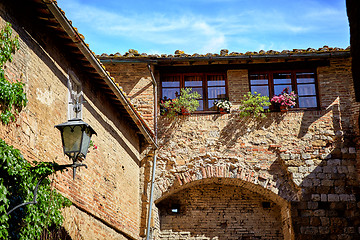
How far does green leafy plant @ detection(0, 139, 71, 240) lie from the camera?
5492 mm

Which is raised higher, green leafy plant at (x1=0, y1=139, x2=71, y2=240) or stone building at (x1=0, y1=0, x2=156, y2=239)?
stone building at (x1=0, y1=0, x2=156, y2=239)

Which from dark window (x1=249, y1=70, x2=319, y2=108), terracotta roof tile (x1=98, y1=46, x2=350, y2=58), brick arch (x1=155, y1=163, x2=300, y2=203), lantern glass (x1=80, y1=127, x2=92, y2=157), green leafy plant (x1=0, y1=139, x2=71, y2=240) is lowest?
green leafy plant (x1=0, y1=139, x2=71, y2=240)

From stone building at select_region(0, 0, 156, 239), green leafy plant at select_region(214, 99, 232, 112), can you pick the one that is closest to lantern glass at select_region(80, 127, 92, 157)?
stone building at select_region(0, 0, 156, 239)

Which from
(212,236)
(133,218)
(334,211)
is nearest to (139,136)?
(133,218)

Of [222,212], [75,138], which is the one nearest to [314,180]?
[222,212]

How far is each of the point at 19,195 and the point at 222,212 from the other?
27.7 feet

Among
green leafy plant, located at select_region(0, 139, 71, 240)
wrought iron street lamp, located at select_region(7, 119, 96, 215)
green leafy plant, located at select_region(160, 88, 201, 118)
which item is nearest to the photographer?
wrought iron street lamp, located at select_region(7, 119, 96, 215)

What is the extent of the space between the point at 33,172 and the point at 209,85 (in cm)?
837

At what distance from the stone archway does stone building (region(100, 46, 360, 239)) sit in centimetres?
3

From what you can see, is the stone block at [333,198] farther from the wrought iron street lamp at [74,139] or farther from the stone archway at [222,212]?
the wrought iron street lamp at [74,139]

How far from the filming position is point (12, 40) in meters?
A: 6.38

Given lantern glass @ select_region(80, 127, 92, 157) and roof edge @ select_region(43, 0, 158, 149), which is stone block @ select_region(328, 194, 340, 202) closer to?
roof edge @ select_region(43, 0, 158, 149)

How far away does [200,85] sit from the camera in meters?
13.7

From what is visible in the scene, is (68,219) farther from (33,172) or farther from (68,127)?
(68,127)
